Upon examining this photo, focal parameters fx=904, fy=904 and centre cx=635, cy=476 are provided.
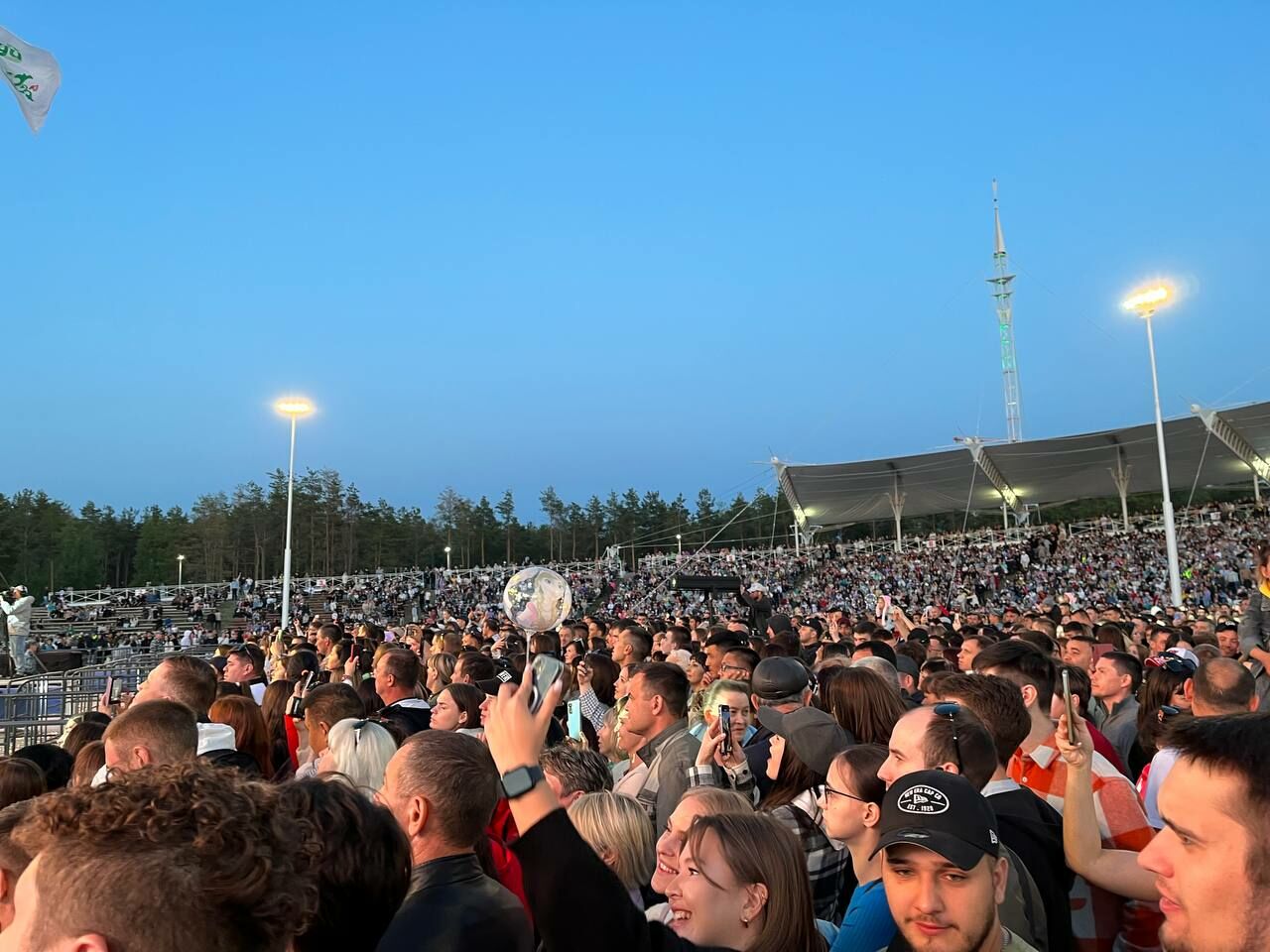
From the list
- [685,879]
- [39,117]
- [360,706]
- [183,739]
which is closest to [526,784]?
[685,879]

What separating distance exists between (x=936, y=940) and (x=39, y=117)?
12967 millimetres

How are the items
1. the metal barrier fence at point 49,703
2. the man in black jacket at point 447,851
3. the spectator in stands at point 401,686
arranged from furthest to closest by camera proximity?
the metal barrier fence at point 49,703
the spectator in stands at point 401,686
the man in black jacket at point 447,851

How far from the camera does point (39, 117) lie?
1093 cm

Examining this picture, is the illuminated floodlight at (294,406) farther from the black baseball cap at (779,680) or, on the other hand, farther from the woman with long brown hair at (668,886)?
the woman with long brown hair at (668,886)

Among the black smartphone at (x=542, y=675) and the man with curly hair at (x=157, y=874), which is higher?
the black smartphone at (x=542, y=675)

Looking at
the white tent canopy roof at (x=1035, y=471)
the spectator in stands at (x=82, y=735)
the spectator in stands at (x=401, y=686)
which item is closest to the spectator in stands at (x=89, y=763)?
the spectator in stands at (x=82, y=735)

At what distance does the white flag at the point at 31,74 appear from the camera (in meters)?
10.7

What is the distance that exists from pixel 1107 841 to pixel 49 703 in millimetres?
15498

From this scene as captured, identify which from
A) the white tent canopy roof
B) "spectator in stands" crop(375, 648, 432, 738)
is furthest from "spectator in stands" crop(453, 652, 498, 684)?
the white tent canopy roof

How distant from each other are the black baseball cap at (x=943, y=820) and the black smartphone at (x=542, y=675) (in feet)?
3.24

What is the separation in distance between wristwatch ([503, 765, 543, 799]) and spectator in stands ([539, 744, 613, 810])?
6.27ft

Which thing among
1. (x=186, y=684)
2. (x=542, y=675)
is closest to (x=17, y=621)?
(x=186, y=684)

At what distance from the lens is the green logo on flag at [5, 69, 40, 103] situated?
10.7 metres

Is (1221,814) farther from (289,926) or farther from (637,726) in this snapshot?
(637,726)
